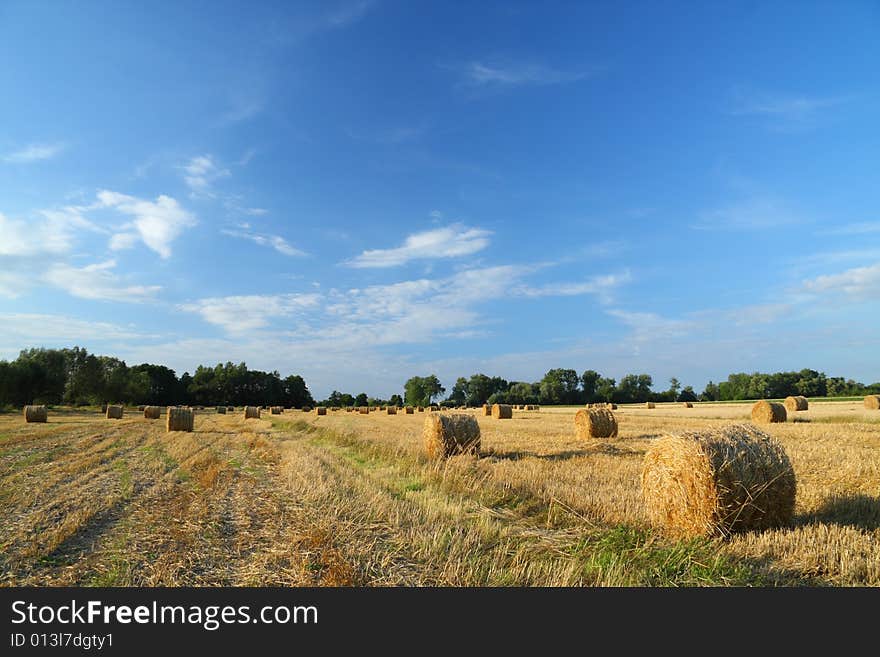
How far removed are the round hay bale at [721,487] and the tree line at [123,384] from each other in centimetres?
7270

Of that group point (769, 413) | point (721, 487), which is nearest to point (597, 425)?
point (769, 413)

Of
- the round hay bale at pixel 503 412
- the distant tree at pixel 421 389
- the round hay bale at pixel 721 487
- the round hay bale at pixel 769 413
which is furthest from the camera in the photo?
the distant tree at pixel 421 389

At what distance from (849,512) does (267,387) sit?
12656 centimetres

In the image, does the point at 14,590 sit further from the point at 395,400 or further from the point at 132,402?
the point at 395,400

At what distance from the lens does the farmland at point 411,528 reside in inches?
190

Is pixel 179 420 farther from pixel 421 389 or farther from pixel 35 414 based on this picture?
pixel 421 389

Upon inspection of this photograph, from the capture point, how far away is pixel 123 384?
8038cm

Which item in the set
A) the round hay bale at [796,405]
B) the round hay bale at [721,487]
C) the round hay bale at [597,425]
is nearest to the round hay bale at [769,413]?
the round hay bale at [597,425]

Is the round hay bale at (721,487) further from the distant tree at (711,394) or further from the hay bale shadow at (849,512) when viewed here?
the distant tree at (711,394)

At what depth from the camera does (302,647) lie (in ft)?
11.5

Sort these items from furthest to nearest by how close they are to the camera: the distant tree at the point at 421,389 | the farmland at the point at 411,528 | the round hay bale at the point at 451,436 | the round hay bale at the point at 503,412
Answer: the distant tree at the point at 421,389 → the round hay bale at the point at 503,412 → the round hay bale at the point at 451,436 → the farmland at the point at 411,528

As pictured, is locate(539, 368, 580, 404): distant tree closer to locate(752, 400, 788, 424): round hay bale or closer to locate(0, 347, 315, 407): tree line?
locate(0, 347, 315, 407): tree line

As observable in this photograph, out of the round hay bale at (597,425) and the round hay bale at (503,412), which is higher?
the round hay bale at (597,425)

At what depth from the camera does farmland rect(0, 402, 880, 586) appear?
4816 millimetres
